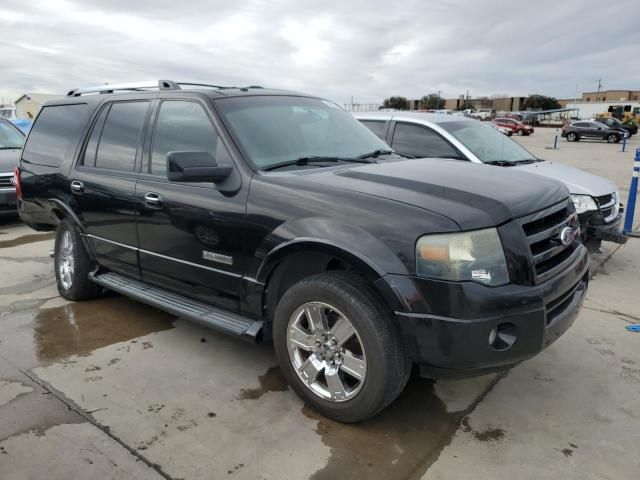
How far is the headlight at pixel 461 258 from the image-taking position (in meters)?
2.42

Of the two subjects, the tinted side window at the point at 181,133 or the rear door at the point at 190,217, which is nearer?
the rear door at the point at 190,217

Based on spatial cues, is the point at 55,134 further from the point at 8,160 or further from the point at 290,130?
the point at 8,160

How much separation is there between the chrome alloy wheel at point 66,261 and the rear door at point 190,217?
48.2 inches

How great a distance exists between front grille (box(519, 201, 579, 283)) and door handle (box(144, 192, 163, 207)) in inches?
92.5

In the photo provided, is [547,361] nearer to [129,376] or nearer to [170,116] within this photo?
[129,376]

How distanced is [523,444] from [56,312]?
155 inches

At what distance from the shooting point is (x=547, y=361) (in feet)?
11.9

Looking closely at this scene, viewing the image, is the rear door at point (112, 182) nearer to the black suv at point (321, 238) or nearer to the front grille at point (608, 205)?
the black suv at point (321, 238)

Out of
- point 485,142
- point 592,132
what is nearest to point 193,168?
point 485,142

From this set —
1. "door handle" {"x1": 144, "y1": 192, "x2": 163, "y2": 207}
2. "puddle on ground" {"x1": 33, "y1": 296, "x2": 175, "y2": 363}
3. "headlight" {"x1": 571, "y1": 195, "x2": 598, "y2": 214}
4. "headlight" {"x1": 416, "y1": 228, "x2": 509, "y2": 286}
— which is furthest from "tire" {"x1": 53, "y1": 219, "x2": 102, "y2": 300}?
"headlight" {"x1": 571, "y1": 195, "x2": 598, "y2": 214}

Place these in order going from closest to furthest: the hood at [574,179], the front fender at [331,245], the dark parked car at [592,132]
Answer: the front fender at [331,245] → the hood at [574,179] → the dark parked car at [592,132]

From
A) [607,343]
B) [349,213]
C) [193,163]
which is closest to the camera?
[349,213]

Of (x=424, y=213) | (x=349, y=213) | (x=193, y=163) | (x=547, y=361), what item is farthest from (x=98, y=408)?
(x=547, y=361)

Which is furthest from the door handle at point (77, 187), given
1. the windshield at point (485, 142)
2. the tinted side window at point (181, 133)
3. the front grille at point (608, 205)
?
the front grille at point (608, 205)
